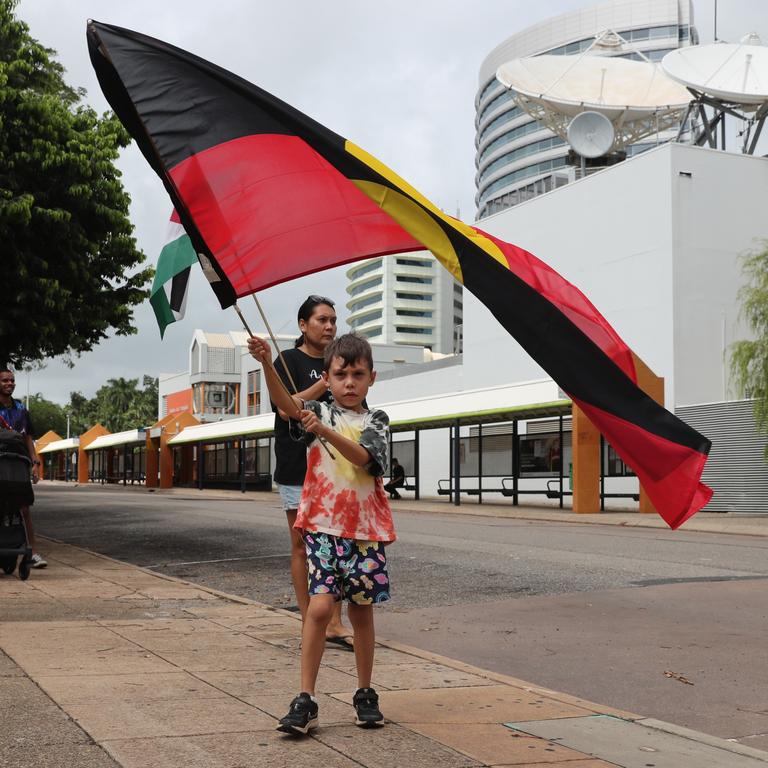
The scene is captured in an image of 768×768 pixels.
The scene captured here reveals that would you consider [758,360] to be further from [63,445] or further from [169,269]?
[63,445]

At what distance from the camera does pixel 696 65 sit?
37.8 m

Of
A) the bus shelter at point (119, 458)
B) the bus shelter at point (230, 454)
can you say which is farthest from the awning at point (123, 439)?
the bus shelter at point (230, 454)

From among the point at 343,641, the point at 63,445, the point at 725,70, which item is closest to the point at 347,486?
the point at 343,641

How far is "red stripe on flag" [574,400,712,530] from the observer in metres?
4.72

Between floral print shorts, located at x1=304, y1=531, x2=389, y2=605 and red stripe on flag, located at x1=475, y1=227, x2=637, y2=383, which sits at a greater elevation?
red stripe on flag, located at x1=475, y1=227, x2=637, y2=383

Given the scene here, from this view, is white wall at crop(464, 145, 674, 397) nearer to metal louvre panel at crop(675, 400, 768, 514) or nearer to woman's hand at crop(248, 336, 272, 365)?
metal louvre panel at crop(675, 400, 768, 514)

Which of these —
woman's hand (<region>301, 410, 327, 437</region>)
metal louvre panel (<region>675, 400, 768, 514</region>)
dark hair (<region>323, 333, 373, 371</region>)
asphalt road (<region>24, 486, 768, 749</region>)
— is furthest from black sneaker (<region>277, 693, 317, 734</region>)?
metal louvre panel (<region>675, 400, 768, 514</region>)

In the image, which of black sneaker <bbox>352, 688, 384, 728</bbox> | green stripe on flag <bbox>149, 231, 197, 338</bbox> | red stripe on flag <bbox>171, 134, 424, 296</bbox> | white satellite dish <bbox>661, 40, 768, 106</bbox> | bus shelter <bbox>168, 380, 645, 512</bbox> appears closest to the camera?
black sneaker <bbox>352, 688, 384, 728</bbox>

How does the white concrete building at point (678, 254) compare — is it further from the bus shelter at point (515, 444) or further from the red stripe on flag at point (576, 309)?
the red stripe on flag at point (576, 309)

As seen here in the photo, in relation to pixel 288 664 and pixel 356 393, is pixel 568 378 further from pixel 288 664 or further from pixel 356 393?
pixel 288 664

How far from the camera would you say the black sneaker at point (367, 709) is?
4.12 metres

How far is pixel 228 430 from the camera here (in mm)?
45656

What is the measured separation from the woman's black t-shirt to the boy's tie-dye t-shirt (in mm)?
1100

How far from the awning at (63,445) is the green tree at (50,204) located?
6089 cm
